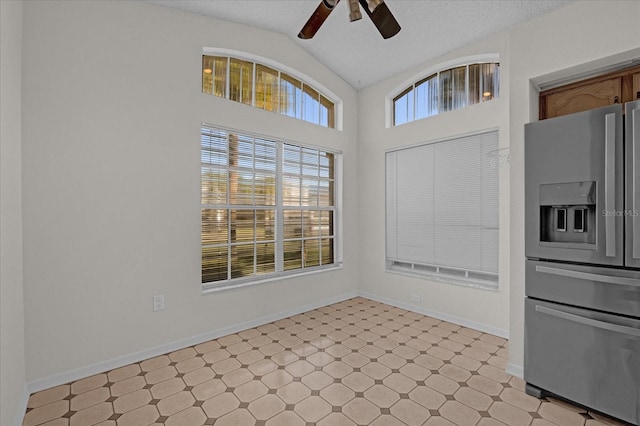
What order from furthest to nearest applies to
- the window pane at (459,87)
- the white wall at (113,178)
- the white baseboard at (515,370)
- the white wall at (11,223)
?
the window pane at (459,87) → the white baseboard at (515,370) → the white wall at (113,178) → the white wall at (11,223)

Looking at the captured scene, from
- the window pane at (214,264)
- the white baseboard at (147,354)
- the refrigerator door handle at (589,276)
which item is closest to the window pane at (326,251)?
the white baseboard at (147,354)

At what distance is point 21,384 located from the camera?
2.16m

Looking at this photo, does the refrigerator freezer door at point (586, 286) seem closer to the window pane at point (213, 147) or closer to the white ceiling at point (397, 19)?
the white ceiling at point (397, 19)

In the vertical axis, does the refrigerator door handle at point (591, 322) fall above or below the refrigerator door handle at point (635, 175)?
below

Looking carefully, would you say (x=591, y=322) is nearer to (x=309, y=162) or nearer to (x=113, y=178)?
(x=309, y=162)

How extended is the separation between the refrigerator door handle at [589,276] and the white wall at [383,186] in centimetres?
115

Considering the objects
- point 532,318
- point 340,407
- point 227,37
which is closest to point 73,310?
point 340,407

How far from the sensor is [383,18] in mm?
2314

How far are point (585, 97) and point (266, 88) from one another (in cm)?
316

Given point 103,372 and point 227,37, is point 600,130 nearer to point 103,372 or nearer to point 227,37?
point 227,37

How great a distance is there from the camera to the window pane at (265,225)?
3.85m

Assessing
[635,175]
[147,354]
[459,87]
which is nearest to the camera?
[635,175]

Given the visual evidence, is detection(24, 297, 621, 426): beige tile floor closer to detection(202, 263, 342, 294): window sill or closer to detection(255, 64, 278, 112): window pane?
detection(202, 263, 342, 294): window sill

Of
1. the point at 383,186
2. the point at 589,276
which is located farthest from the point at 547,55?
the point at 383,186
